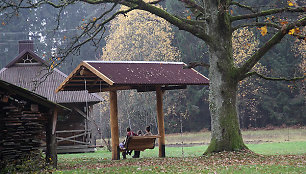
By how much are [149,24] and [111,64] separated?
22295 millimetres

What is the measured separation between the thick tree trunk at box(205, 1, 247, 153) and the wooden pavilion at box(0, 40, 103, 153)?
12715mm

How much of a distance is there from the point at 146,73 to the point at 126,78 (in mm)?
1299

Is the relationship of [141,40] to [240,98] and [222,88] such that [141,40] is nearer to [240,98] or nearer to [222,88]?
[240,98]

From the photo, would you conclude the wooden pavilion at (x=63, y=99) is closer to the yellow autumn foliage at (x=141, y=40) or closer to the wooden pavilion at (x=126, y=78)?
the wooden pavilion at (x=126, y=78)

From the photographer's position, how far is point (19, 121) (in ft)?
39.9

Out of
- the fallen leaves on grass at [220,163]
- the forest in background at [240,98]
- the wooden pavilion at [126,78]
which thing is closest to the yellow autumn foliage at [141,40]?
the forest in background at [240,98]

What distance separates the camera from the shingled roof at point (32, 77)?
94.3ft

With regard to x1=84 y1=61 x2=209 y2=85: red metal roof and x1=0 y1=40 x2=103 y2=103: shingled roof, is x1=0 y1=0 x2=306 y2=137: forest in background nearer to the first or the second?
x1=0 y1=40 x2=103 y2=103: shingled roof

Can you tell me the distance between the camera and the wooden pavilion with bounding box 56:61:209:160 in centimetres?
1717

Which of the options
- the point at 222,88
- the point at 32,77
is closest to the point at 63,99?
the point at 32,77

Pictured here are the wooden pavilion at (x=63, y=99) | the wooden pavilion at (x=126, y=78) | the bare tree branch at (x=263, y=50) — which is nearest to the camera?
the bare tree branch at (x=263, y=50)

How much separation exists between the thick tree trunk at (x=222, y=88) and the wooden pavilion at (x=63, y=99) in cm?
1271

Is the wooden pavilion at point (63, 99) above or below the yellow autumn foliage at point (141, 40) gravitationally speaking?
below

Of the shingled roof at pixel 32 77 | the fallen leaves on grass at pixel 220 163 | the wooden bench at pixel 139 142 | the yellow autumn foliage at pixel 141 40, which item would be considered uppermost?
the yellow autumn foliage at pixel 141 40
